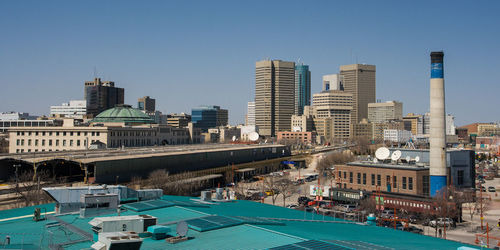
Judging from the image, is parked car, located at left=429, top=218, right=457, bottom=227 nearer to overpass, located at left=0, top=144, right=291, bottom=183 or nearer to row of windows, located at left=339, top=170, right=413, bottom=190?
row of windows, located at left=339, top=170, right=413, bottom=190

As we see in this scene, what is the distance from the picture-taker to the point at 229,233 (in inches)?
919

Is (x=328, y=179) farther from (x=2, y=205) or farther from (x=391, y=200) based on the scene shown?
(x=2, y=205)

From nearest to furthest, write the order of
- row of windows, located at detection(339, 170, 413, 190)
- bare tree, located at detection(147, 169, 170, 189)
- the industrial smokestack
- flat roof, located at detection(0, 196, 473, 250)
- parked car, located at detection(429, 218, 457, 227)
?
flat roof, located at detection(0, 196, 473, 250) → parked car, located at detection(429, 218, 457, 227) → bare tree, located at detection(147, 169, 170, 189) → row of windows, located at detection(339, 170, 413, 190) → the industrial smokestack

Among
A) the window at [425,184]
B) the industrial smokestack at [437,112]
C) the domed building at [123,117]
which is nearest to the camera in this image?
the window at [425,184]

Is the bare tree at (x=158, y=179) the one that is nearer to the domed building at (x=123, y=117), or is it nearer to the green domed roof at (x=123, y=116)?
the domed building at (x=123, y=117)

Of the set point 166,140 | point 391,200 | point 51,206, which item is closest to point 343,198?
point 391,200

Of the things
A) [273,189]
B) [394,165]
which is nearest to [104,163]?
[273,189]

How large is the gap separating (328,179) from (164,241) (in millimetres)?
96442

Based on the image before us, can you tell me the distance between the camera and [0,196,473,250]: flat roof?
837 inches

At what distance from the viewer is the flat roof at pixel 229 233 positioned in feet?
69.7

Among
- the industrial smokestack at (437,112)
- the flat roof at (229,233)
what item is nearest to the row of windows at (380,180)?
the industrial smokestack at (437,112)

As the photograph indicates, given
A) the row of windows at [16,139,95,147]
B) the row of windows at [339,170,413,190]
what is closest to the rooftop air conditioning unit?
the row of windows at [339,170,413,190]

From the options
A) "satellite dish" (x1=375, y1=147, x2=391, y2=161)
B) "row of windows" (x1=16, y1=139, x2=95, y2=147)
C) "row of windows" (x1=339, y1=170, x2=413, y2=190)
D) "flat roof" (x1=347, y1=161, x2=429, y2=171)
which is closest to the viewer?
"row of windows" (x1=339, y1=170, x2=413, y2=190)

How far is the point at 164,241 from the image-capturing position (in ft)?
70.7
